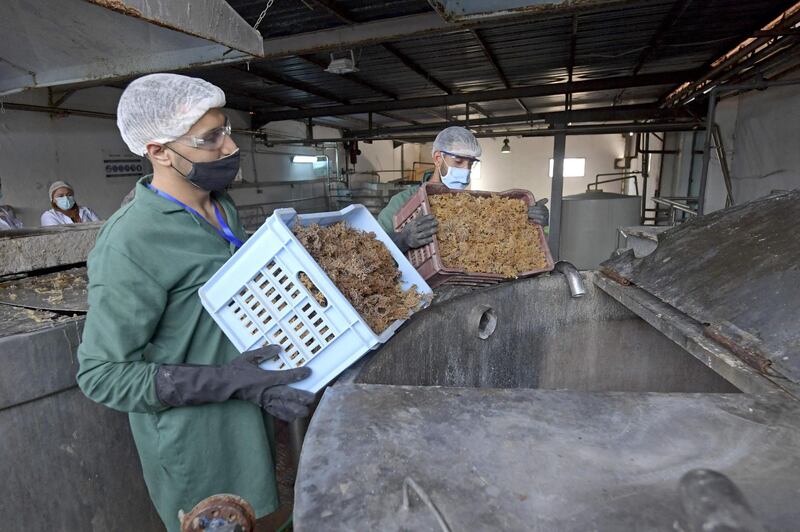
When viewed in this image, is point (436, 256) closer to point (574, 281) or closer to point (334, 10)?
point (574, 281)

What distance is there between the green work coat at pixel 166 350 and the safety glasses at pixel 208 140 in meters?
0.17

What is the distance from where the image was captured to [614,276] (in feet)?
6.40

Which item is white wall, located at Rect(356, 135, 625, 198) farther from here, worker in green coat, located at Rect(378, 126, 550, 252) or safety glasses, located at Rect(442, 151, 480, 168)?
safety glasses, located at Rect(442, 151, 480, 168)

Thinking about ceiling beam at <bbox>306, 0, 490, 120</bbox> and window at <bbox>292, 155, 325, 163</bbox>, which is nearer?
ceiling beam at <bbox>306, 0, 490, 120</bbox>

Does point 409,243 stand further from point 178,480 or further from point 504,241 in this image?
point 178,480

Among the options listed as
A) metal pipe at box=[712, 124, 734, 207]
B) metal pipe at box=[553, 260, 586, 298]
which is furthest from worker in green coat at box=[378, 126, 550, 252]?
metal pipe at box=[712, 124, 734, 207]

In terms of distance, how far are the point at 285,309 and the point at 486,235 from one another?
1.05 metres

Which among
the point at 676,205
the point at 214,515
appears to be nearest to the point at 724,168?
the point at 676,205

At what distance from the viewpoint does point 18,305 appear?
1641 mm

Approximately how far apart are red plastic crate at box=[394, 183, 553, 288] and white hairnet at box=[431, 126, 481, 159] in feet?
1.31

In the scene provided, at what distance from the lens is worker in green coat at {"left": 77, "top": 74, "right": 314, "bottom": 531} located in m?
1.08

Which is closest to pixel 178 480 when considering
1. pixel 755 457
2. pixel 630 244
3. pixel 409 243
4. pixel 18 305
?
pixel 18 305

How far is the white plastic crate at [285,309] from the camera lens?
1.11 m

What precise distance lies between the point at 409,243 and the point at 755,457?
Answer: 1.28 metres
